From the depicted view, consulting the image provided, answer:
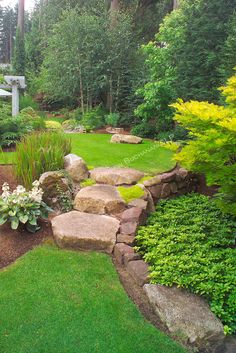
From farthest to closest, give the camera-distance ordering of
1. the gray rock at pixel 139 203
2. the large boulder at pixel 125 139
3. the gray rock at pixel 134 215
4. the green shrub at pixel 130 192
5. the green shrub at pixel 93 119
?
the green shrub at pixel 93 119 < the large boulder at pixel 125 139 < the green shrub at pixel 130 192 < the gray rock at pixel 139 203 < the gray rock at pixel 134 215

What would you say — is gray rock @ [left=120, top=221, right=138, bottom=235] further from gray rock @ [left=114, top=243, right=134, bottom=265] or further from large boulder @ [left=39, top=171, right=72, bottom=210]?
large boulder @ [left=39, top=171, right=72, bottom=210]

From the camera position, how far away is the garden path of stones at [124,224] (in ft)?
10.6

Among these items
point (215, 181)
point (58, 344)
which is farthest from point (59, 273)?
point (215, 181)

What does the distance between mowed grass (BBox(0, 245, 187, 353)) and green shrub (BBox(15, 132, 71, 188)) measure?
60.8 inches

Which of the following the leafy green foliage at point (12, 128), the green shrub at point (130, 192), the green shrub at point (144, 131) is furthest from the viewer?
the green shrub at point (144, 131)

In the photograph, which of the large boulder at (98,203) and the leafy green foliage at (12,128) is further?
the leafy green foliage at (12,128)

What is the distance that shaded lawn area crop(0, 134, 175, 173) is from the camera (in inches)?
252

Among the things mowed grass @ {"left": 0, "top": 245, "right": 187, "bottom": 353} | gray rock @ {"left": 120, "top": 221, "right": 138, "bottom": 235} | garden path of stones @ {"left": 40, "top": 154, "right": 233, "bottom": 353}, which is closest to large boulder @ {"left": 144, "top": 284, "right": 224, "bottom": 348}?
garden path of stones @ {"left": 40, "top": 154, "right": 233, "bottom": 353}

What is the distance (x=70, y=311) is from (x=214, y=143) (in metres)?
2.18

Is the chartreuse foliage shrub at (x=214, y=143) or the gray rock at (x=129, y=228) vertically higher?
the chartreuse foliage shrub at (x=214, y=143)

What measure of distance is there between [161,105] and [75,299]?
7862mm

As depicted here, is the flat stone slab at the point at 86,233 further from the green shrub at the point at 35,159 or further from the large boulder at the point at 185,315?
the green shrub at the point at 35,159

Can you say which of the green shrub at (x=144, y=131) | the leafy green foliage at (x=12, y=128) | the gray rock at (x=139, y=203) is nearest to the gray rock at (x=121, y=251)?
the gray rock at (x=139, y=203)

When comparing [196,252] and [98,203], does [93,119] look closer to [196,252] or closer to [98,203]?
[98,203]
